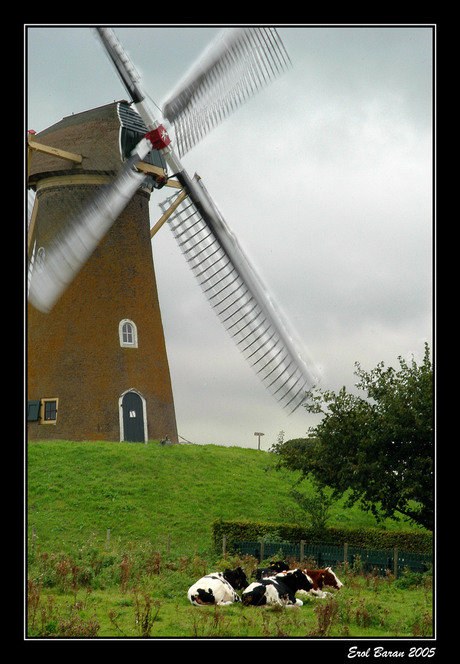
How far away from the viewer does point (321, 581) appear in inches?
496

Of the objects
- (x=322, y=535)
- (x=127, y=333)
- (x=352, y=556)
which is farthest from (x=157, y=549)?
(x=127, y=333)

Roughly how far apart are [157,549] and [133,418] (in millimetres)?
9071

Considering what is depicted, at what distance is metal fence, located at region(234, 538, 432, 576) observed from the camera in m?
16.8

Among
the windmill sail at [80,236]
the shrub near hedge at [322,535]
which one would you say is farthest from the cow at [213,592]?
the windmill sail at [80,236]

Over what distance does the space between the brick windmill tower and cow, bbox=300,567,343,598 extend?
15.1 meters

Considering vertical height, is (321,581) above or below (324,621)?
below

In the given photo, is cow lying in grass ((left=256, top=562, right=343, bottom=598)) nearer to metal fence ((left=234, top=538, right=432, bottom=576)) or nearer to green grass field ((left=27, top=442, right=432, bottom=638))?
green grass field ((left=27, top=442, right=432, bottom=638))

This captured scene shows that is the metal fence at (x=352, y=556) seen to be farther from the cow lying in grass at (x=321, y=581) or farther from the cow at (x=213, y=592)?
the cow at (x=213, y=592)

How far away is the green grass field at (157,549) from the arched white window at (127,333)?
12.0 ft

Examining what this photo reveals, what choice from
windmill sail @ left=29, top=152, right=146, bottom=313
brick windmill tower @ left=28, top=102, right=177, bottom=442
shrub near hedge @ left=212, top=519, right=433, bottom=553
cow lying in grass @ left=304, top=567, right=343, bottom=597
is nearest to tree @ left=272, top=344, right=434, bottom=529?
shrub near hedge @ left=212, top=519, right=433, bottom=553

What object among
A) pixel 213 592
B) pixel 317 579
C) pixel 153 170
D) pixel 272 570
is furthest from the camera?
pixel 153 170

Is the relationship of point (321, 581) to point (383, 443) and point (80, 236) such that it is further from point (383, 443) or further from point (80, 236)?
point (80, 236)
